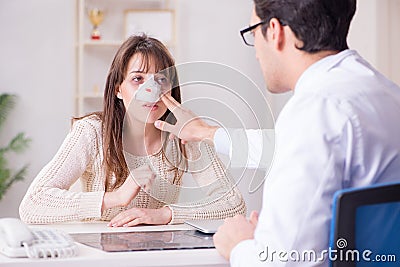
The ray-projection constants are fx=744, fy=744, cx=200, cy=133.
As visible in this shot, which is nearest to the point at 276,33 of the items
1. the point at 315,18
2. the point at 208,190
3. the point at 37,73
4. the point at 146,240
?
the point at 315,18

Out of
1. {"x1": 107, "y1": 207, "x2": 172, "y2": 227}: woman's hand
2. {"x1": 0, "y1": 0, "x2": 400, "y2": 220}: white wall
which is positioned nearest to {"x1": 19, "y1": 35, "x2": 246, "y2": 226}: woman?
{"x1": 107, "y1": 207, "x2": 172, "y2": 227}: woman's hand

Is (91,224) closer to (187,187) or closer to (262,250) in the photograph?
(187,187)

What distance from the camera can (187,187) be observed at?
2.07 metres

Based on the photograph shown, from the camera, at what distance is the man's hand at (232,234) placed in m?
1.50

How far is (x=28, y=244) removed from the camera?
1.50 metres

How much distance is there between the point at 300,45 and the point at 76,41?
3.19m

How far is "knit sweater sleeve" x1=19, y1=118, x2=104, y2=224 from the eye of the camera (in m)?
2.17

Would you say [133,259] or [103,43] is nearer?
[133,259]

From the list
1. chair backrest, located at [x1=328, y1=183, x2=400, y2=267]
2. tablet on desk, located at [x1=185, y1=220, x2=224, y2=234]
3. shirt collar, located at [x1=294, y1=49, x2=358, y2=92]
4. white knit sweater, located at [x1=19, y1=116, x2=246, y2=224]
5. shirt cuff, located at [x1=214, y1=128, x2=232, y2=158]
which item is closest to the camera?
chair backrest, located at [x1=328, y1=183, x2=400, y2=267]

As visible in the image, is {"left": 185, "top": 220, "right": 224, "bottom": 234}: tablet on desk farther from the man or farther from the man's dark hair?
the man's dark hair

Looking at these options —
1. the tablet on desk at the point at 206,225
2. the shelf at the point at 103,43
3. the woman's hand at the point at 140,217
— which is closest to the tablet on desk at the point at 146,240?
the tablet on desk at the point at 206,225

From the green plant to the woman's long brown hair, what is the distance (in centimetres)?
206

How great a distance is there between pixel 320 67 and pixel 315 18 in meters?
0.10

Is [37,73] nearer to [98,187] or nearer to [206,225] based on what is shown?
[98,187]
